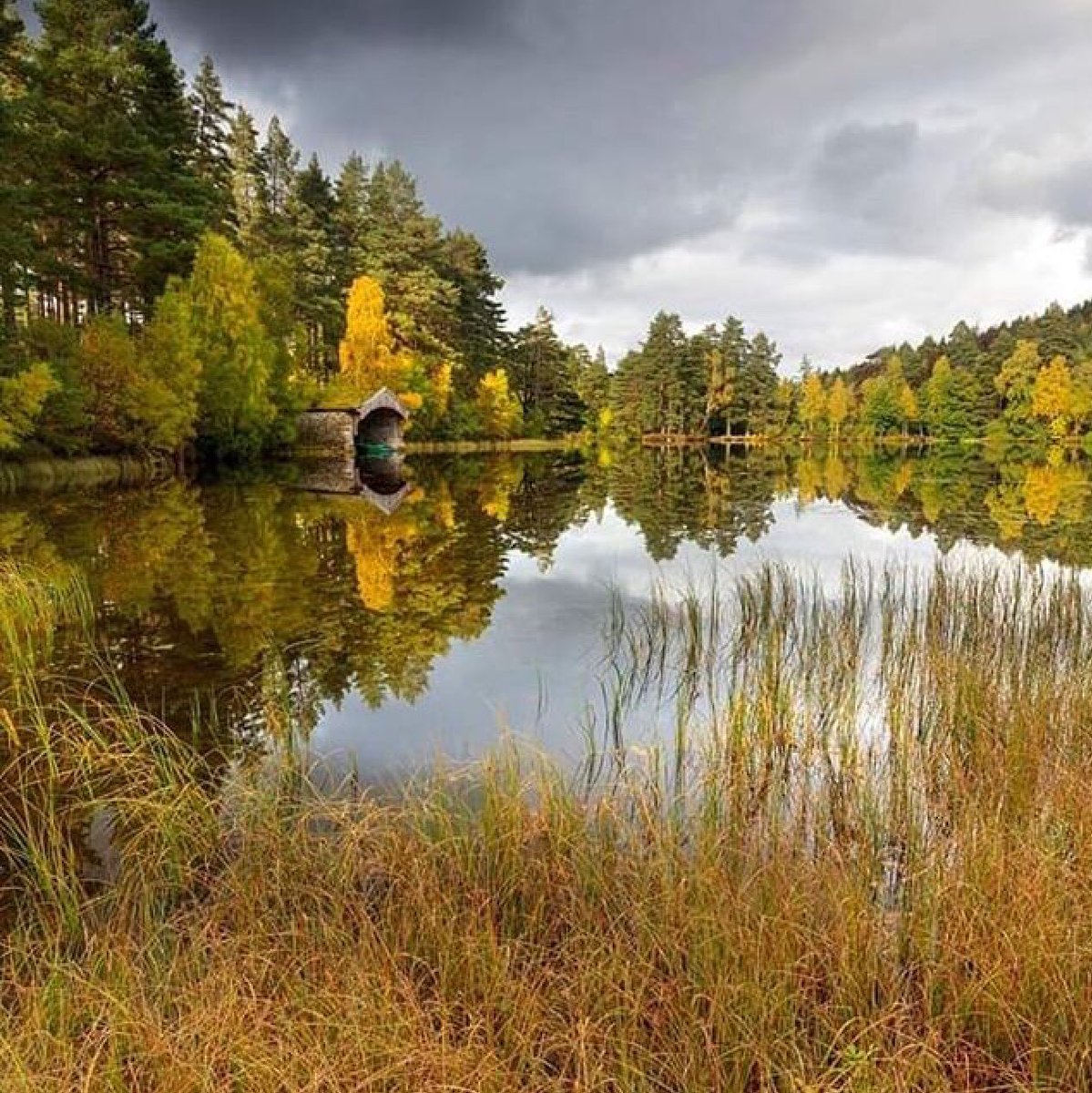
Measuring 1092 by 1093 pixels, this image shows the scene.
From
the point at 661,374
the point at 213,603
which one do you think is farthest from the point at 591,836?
the point at 661,374

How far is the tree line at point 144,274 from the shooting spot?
75.0ft

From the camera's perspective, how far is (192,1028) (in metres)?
2.43

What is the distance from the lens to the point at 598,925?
3172 mm

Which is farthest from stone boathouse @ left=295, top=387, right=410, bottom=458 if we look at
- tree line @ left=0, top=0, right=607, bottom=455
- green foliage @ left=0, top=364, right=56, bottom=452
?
green foliage @ left=0, top=364, right=56, bottom=452

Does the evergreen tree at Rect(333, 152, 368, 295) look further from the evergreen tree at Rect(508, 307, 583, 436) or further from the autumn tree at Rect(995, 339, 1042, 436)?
the autumn tree at Rect(995, 339, 1042, 436)

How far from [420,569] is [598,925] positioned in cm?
1039

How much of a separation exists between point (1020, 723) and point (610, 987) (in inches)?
135

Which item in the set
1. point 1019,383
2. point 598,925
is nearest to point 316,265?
point 598,925

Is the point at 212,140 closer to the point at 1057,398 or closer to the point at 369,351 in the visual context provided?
the point at 369,351

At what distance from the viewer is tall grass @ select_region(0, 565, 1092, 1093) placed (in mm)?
2461

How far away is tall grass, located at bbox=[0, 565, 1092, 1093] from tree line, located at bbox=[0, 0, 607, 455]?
1914 centimetres

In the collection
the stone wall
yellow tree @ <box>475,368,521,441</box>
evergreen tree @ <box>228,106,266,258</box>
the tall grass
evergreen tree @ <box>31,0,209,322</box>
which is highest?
evergreen tree @ <box>228,106,266,258</box>

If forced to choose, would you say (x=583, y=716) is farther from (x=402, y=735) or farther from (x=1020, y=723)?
(x=1020, y=723)

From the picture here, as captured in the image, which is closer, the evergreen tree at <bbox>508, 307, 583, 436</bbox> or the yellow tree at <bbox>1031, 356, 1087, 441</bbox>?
the yellow tree at <bbox>1031, 356, 1087, 441</bbox>
